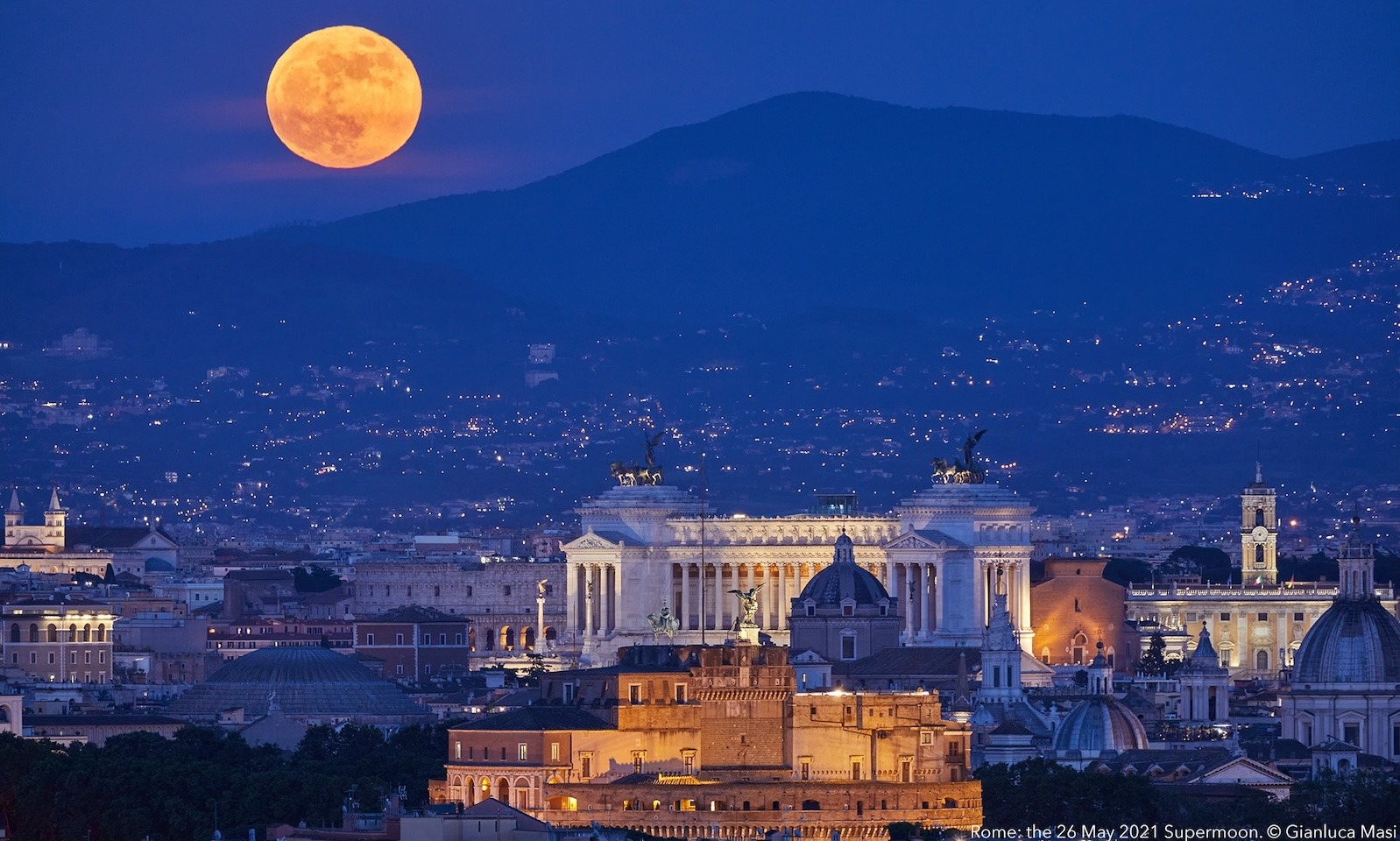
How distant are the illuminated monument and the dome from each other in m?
20.0

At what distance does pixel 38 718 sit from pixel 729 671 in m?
43.8

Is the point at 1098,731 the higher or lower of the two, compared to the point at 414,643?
lower

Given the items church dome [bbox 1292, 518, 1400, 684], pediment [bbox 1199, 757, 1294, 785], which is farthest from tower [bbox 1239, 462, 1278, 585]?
pediment [bbox 1199, 757, 1294, 785]

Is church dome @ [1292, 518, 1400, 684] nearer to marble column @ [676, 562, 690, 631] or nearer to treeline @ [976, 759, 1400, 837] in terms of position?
treeline @ [976, 759, 1400, 837]

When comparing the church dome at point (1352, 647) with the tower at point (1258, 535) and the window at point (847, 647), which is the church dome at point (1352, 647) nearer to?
the window at point (847, 647)

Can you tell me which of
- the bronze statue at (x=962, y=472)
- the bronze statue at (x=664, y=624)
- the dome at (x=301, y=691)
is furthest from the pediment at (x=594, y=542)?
the dome at (x=301, y=691)

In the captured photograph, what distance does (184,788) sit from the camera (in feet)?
312

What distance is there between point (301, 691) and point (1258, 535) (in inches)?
2486

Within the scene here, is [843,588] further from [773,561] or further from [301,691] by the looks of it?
[773,561]

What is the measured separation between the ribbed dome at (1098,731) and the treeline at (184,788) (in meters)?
14.9

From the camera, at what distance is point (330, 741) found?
112m

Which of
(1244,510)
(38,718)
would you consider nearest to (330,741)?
(38,718)

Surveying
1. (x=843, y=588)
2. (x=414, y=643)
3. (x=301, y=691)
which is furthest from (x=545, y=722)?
(x=414, y=643)

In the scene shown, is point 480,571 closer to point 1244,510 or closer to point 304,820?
point 1244,510
